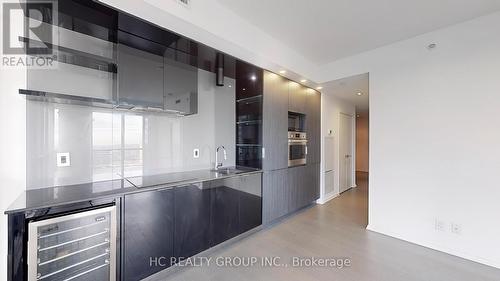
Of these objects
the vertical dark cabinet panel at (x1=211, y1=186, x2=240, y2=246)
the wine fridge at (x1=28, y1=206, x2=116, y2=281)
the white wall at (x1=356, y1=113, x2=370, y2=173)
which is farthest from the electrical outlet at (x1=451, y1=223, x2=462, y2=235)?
the white wall at (x1=356, y1=113, x2=370, y2=173)

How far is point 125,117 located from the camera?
224cm

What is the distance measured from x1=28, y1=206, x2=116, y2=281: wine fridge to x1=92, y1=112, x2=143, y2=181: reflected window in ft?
2.20

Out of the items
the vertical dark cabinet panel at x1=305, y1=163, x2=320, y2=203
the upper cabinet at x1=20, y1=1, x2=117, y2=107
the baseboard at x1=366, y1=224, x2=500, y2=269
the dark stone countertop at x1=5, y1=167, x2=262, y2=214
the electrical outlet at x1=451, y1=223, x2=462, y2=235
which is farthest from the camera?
the vertical dark cabinet panel at x1=305, y1=163, x2=320, y2=203

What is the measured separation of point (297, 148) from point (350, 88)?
5.77ft

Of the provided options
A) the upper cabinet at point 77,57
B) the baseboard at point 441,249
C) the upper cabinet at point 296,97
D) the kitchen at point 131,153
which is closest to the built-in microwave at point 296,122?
the upper cabinet at point 296,97

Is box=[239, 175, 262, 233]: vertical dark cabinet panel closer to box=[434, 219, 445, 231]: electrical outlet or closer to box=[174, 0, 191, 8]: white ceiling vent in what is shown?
box=[174, 0, 191, 8]: white ceiling vent

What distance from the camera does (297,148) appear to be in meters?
3.68

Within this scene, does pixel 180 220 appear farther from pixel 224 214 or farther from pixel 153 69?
pixel 153 69

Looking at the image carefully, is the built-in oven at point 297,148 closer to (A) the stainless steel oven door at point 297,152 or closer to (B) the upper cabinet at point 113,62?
(A) the stainless steel oven door at point 297,152

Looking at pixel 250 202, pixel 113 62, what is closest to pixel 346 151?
pixel 250 202

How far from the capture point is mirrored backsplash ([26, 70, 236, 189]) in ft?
5.70

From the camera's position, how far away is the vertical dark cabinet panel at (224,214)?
235cm

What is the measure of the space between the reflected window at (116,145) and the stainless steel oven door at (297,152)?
7.81 feet

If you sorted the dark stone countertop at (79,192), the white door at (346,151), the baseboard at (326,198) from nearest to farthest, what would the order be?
the dark stone countertop at (79,192) → the baseboard at (326,198) → the white door at (346,151)
